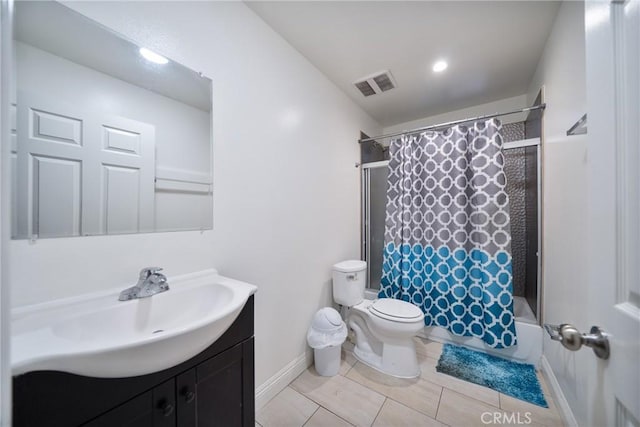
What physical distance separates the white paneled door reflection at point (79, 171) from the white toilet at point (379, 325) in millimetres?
1362

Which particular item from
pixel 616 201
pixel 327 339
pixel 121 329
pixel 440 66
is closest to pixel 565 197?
pixel 616 201

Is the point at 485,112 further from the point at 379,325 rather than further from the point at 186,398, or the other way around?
the point at 186,398

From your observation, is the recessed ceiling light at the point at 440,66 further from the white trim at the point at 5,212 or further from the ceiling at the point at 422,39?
the white trim at the point at 5,212

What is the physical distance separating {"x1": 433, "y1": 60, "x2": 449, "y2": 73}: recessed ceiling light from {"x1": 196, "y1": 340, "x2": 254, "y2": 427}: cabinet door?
2193mm

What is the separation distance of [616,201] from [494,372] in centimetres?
170

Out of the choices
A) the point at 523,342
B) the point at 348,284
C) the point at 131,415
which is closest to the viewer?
the point at 131,415

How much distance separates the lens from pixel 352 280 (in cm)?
179

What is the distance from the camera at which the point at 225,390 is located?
0.84 meters

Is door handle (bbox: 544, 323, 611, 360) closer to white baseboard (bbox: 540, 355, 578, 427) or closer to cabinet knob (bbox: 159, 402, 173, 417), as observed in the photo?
cabinet knob (bbox: 159, 402, 173, 417)

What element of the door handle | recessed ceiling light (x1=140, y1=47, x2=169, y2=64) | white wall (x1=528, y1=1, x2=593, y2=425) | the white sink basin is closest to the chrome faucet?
the white sink basin

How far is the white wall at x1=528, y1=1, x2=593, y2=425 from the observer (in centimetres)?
106

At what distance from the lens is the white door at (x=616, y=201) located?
1.36 feet

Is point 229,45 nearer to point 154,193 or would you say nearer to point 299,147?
point 299,147

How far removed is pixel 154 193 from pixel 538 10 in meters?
2.23
